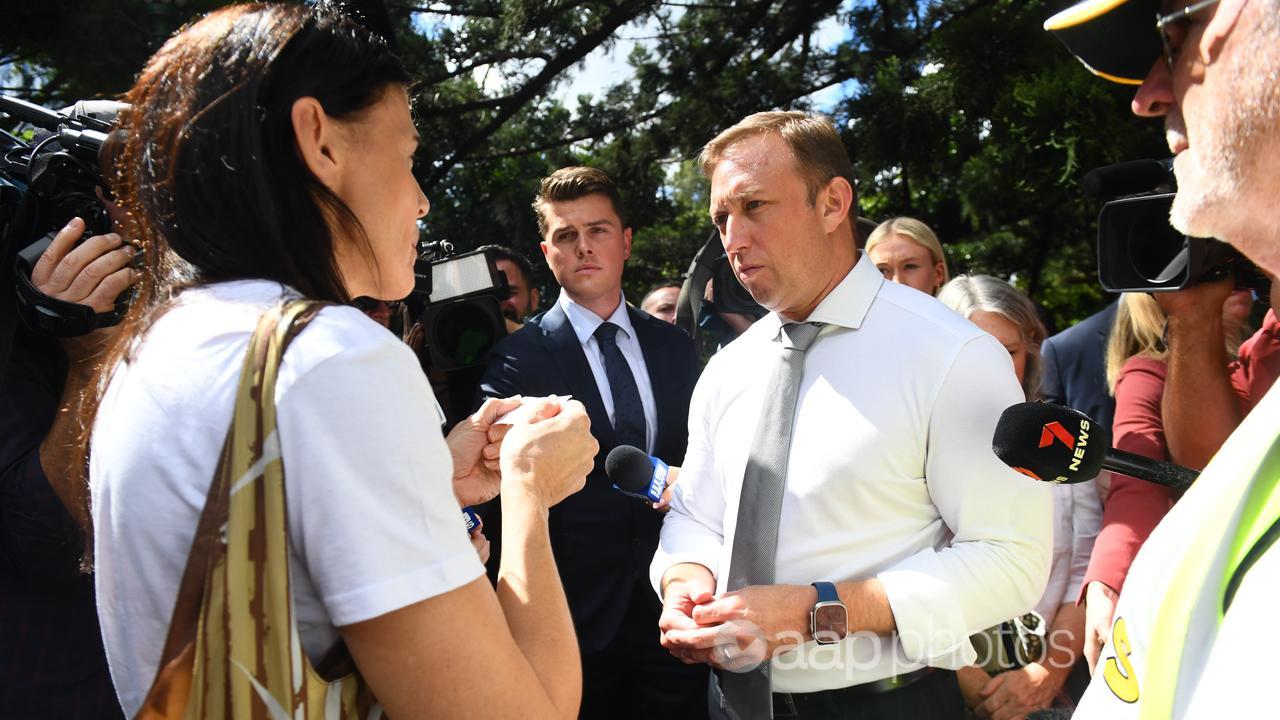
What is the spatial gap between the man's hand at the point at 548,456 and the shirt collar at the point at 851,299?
3.16 feet

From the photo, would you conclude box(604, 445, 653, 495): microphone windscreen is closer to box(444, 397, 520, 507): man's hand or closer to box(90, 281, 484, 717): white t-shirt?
box(444, 397, 520, 507): man's hand

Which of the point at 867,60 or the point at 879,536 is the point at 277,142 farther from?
the point at 867,60

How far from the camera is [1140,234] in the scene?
6.36ft

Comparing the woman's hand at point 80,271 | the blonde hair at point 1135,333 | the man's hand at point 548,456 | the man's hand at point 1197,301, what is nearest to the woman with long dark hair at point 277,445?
the man's hand at point 548,456

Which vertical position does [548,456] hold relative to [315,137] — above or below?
below

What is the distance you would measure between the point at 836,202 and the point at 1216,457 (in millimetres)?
1556

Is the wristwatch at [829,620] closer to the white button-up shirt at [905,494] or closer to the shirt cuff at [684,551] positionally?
the white button-up shirt at [905,494]

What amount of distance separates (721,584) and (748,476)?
26cm

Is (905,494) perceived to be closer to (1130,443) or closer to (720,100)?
(1130,443)

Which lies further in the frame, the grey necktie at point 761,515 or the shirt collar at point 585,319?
the shirt collar at point 585,319

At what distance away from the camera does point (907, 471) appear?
6.79 feet

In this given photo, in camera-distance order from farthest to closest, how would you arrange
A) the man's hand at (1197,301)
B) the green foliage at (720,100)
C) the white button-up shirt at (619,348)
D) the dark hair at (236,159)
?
the green foliage at (720,100)
the white button-up shirt at (619,348)
the man's hand at (1197,301)
the dark hair at (236,159)

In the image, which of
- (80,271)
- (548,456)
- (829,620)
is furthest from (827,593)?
(80,271)

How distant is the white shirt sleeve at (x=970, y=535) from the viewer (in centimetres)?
194
